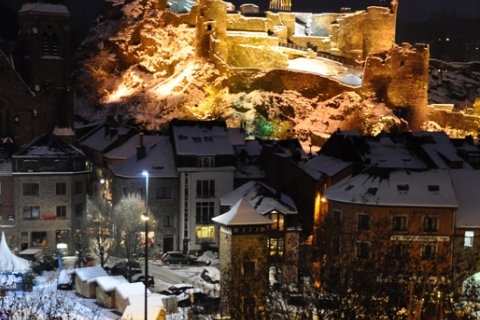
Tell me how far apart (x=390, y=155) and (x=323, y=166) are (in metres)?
5.35

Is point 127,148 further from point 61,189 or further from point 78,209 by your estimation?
point 61,189

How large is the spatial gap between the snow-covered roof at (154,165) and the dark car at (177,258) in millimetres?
6456

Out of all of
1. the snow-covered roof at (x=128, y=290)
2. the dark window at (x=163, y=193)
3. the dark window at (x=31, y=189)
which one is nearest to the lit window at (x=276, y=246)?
the snow-covered roof at (x=128, y=290)

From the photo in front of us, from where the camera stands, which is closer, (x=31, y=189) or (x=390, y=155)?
(x=390, y=155)

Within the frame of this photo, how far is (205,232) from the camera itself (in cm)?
5091

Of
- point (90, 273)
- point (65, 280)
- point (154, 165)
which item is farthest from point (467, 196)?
point (65, 280)

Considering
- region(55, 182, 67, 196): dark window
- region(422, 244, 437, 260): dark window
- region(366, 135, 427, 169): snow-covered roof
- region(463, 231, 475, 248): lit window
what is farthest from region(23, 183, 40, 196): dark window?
Answer: region(463, 231, 475, 248): lit window

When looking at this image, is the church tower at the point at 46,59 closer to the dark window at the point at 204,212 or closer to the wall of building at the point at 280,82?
the dark window at the point at 204,212

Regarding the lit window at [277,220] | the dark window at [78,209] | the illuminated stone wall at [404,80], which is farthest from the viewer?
the illuminated stone wall at [404,80]

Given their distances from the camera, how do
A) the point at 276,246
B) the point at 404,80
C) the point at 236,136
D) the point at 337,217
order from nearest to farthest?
the point at 337,217 → the point at 276,246 → the point at 236,136 → the point at 404,80

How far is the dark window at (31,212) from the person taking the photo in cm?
5006

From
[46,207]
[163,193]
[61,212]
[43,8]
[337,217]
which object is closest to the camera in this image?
[337,217]

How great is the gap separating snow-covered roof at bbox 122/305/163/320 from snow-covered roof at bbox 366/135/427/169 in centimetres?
1969

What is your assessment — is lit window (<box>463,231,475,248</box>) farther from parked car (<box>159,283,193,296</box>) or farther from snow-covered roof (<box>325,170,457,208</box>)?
parked car (<box>159,283,193,296</box>)
